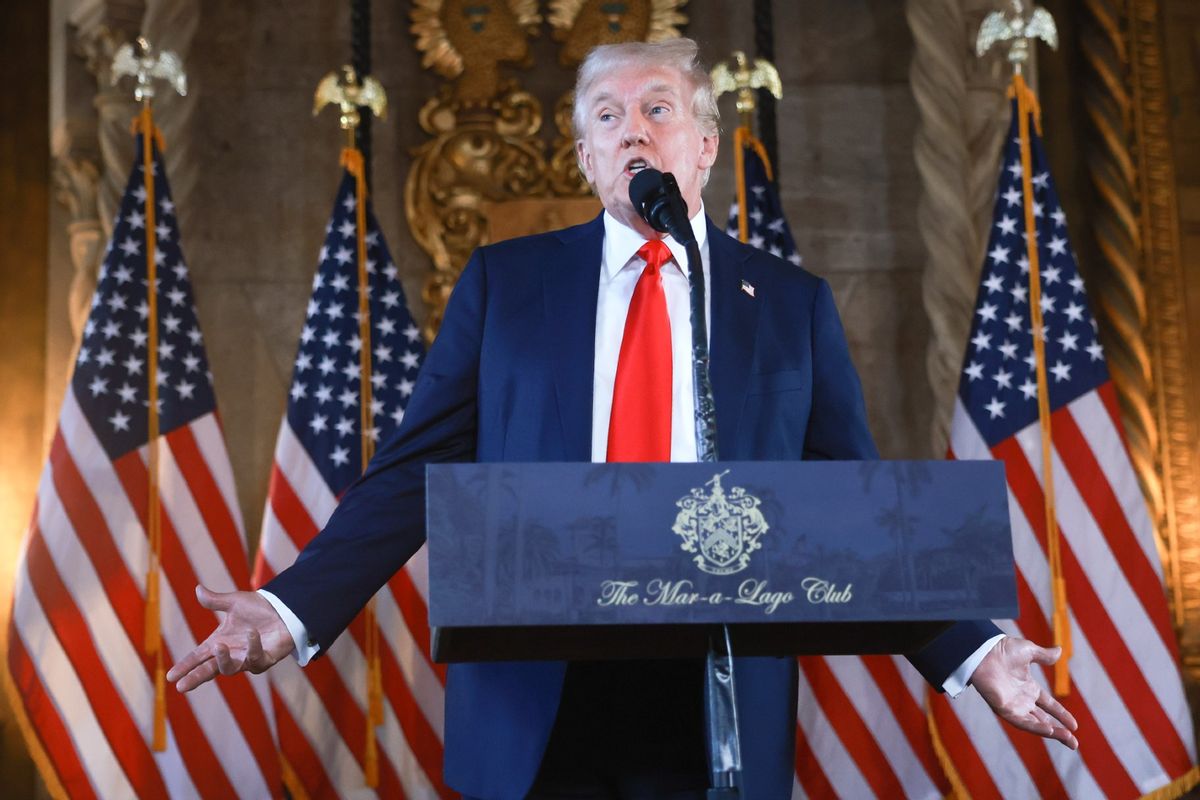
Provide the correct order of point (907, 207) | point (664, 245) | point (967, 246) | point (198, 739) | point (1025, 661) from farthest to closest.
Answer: point (907, 207) → point (967, 246) → point (198, 739) → point (664, 245) → point (1025, 661)

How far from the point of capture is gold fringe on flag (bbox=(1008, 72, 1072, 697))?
4453mm

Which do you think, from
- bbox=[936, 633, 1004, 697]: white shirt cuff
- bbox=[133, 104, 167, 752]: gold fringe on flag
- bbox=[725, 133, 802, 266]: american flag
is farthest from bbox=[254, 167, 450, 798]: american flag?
bbox=[936, 633, 1004, 697]: white shirt cuff

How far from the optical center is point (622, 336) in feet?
7.18

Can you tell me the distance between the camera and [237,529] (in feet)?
15.6

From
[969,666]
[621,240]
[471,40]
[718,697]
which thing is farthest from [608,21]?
[718,697]

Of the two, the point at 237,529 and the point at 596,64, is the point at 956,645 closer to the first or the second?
the point at 596,64

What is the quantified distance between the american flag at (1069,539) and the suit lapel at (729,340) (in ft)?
8.30

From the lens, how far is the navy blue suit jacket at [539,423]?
2.04 m

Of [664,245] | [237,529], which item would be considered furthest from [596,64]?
[237,529]

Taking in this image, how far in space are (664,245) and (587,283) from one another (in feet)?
0.42

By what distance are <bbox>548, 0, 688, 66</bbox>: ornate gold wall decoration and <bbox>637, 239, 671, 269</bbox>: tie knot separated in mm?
3584

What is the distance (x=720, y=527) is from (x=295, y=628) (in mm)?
725

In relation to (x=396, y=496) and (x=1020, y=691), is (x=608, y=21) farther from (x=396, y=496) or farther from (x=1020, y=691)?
(x=1020, y=691)

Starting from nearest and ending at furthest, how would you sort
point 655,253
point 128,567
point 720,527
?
point 720,527 < point 655,253 < point 128,567
